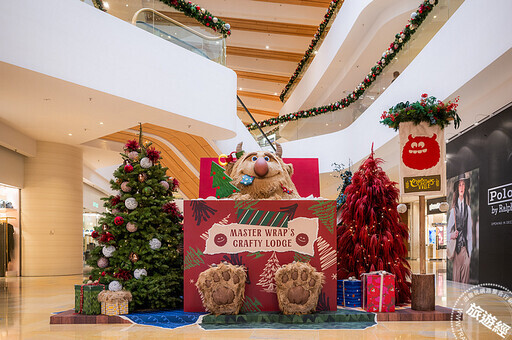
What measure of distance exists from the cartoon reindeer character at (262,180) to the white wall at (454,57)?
2861mm

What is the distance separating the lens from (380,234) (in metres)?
5.10

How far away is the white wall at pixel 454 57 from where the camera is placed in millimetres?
5195

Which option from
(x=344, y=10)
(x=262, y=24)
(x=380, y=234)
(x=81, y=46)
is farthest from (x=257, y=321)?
(x=262, y=24)

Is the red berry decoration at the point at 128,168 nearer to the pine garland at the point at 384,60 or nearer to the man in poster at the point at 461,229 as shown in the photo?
the pine garland at the point at 384,60

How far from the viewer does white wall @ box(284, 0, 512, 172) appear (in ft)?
17.0

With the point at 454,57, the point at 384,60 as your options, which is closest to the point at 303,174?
the point at 454,57

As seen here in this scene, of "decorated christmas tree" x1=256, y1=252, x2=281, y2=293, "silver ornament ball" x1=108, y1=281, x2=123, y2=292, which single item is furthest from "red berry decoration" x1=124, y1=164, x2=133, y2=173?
"decorated christmas tree" x1=256, y1=252, x2=281, y2=293

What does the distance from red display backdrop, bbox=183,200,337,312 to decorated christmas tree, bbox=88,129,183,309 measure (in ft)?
1.32

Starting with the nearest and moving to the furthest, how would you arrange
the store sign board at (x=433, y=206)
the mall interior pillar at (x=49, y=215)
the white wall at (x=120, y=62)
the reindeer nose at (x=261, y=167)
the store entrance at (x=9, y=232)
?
the reindeer nose at (x=261, y=167) < the white wall at (x=120, y=62) < the store entrance at (x=9, y=232) < the mall interior pillar at (x=49, y=215) < the store sign board at (x=433, y=206)

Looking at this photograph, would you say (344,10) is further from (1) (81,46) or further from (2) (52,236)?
(2) (52,236)

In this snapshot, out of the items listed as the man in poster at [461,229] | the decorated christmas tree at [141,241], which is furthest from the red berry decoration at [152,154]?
the man in poster at [461,229]

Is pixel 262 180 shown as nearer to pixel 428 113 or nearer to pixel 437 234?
pixel 428 113

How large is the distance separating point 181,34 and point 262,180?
4939 mm

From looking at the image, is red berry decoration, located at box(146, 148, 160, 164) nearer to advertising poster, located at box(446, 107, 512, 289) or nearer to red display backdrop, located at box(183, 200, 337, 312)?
red display backdrop, located at box(183, 200, 337, 312)
